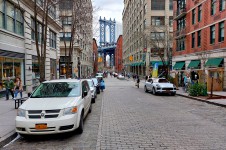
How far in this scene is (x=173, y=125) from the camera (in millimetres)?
7207

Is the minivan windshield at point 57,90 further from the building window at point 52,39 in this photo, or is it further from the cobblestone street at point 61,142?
the building window at point 52,39

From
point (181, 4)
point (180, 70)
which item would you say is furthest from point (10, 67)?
point (181, 4)

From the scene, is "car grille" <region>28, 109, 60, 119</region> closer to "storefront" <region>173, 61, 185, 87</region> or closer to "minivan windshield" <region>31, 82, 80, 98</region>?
"minivan windshield" <region>31, 82, 80, 98</region>

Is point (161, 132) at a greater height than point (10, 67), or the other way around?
point (10, 67)

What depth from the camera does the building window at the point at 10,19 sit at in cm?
1457

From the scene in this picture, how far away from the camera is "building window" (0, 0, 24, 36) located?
14.6 metres

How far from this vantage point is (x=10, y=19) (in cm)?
1578

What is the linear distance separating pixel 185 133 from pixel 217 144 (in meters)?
1.06

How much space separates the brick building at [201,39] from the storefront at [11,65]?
17.2 meters

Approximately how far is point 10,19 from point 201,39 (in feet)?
72.2

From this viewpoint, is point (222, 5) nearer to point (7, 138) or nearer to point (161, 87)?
point (161, 87)

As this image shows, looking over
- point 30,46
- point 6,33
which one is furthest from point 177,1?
point 6,33

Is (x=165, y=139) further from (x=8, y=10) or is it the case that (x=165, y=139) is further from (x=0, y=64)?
(x=8, y=10)

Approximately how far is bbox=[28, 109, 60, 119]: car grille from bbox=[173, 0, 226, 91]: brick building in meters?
17.3
